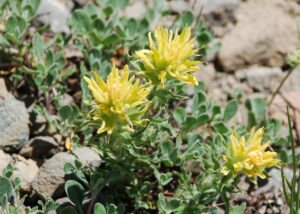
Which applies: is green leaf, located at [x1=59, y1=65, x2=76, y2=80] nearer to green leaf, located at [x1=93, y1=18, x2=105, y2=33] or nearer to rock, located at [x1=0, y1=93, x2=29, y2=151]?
green leaf, located at [x1=93, y1=18, x2=105, y2=33]

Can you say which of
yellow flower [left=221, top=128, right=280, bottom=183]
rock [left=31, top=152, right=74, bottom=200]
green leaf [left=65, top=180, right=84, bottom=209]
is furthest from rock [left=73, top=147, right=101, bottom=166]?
yellow flower [left=221, top=128, right=280, bottom=183]

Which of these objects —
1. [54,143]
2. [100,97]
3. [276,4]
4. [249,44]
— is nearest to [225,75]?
[249,44]

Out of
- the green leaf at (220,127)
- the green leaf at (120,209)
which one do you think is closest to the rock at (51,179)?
the green leaf at (120,209)

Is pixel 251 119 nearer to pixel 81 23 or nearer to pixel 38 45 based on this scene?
pixel 81 23

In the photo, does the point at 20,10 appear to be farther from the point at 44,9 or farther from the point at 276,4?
the point at 276,4

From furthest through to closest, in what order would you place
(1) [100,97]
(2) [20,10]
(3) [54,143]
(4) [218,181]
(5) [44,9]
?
(5) [44,9], (2) [20,10], (3) [54,143], (4) [218,181], (1) [100,97]
